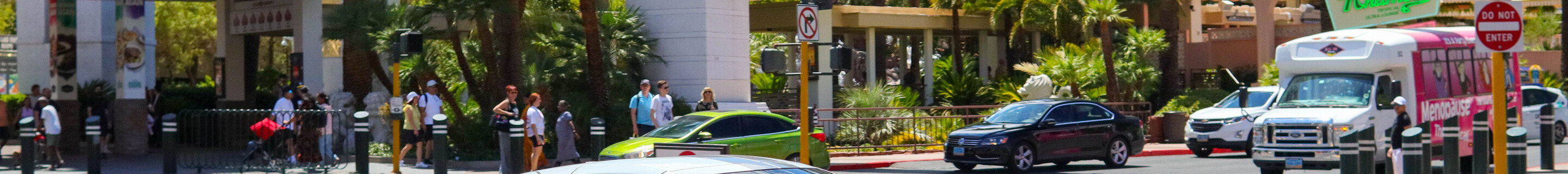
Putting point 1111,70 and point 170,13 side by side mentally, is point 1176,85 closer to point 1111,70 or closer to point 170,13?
point 1111,70

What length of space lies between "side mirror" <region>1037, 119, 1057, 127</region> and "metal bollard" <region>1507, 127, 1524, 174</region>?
4.43 meters

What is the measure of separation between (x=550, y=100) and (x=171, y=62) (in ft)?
99.4

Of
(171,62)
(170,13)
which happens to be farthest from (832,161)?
(171,62)

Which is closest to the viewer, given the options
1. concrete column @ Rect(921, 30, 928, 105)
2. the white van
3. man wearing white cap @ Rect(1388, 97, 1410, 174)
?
man wearing white cap @ Rect(1388, 97, 1410, 174)

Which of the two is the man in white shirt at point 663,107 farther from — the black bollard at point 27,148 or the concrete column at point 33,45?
the concrete column at point 33,45

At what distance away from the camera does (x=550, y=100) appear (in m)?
18.9

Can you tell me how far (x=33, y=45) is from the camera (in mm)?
20766

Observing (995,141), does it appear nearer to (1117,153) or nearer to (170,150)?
(1117,153)

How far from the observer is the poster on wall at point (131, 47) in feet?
66.6

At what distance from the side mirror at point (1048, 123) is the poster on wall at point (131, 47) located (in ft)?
40.8

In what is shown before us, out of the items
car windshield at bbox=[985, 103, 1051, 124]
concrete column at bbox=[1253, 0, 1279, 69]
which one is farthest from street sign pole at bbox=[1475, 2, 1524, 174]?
concrete column at bbox=[1253, 0, 1279, 69]

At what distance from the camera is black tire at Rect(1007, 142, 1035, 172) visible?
14.9 meters

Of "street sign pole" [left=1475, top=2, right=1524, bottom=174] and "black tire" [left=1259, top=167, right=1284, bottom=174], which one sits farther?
"black tire" [left=1259, top=167, right=1284, bottom=174]

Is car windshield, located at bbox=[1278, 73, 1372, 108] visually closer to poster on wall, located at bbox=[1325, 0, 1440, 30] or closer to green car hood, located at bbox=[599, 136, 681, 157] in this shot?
poster on wall, located at bbox=[1325, 0, 1440, 30]
